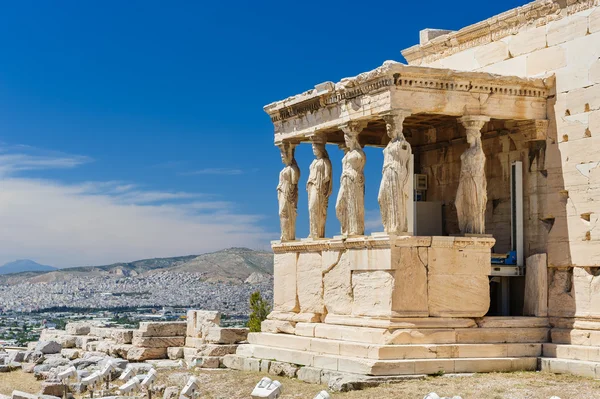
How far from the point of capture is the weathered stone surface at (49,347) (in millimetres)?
24438

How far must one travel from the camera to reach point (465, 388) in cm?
1602

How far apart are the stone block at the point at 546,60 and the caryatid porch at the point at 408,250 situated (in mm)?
355

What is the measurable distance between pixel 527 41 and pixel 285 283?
631 cm

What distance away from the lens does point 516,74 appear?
1920cm

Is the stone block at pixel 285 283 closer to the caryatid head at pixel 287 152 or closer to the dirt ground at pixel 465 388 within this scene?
the caryatid head at pixel 287 152

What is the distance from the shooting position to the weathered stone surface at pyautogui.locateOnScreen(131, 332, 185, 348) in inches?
923

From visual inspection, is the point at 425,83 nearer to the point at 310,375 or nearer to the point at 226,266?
the point at 310,375

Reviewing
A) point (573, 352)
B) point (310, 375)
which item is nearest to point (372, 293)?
point (310, 375)

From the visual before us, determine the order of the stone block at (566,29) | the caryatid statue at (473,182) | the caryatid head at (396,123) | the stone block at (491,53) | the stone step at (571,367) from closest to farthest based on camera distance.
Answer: the stone step at (571,367), the caryatid head at (396,123), the stone block at (566,29), the caryatid statue at (473,182), the stone block at (491,53)

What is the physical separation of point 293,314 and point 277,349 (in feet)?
3.04

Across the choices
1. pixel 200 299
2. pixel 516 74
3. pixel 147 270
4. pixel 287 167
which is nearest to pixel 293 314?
pixel 287 167

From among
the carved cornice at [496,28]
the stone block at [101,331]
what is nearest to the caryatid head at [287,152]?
the carved cornice at [496,28]

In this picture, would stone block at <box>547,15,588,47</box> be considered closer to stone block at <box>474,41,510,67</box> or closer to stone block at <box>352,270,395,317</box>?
stone block at <box>474,41,510,67</box>

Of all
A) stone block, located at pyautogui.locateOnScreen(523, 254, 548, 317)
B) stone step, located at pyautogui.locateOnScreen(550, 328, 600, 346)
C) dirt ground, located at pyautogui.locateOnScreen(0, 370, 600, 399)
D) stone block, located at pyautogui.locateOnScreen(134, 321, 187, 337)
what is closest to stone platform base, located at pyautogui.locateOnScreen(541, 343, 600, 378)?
stone step, located at pyautogui.locateOnScreen(550, 328, 600, 346)
